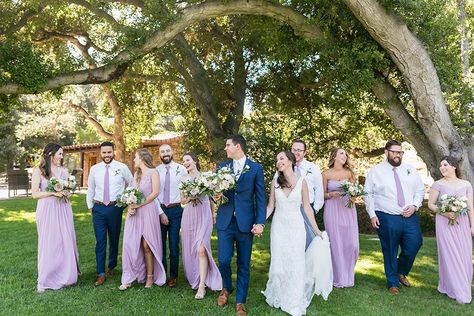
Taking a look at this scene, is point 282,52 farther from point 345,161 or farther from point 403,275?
point 403,275

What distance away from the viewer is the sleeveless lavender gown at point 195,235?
674 centimetres

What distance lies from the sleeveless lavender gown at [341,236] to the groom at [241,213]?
1945 millimetres

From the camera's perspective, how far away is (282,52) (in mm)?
11227

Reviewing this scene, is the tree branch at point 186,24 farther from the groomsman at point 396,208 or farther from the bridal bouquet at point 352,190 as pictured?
the bridal bouquet at point 352,190

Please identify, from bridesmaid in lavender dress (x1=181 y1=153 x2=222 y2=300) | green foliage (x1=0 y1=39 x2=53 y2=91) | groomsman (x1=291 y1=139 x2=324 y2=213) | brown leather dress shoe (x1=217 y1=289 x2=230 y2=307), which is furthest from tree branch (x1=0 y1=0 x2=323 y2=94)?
brown leather dress shoe (x1=217 y1=289 x2=230 y2=307)

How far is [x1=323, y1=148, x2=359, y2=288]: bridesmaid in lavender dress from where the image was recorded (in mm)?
7184

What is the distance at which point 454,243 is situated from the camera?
263 inches

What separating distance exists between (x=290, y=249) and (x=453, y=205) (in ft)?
8.75

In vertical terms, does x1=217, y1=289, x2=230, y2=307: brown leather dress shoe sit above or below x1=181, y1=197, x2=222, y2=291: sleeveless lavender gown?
below

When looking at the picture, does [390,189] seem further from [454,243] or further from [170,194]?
[170,194]

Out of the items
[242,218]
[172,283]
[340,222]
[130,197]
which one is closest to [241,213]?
[242,218]

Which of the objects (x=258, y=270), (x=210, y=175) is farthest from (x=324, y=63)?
(x=210, y=175)

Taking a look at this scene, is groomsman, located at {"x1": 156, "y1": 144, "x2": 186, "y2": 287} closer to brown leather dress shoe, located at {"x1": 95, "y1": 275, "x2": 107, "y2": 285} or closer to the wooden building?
brown leather dress shoe, located at {"x1": 95, "y1": 275, "x2": 107, "y2": 285}

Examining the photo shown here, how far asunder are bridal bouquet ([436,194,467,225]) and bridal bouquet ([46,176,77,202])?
589 centimetres
